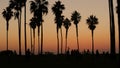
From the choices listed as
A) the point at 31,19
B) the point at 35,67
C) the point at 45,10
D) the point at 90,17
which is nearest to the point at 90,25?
the point at 90,17

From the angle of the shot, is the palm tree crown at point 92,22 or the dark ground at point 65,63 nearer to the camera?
the dark ground at point 65,63

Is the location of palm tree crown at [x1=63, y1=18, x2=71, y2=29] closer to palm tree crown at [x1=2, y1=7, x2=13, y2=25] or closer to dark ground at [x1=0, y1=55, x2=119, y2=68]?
palm tree crown at [x1=2, y1=7, x2=13, y2=25]

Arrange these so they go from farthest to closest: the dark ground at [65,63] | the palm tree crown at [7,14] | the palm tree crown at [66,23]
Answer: the palm tree crown at [66,23]
the palm tree crown at [7,14]
the dark ground at [65,63]

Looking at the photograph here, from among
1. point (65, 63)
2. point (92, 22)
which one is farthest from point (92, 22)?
point (65, 63)

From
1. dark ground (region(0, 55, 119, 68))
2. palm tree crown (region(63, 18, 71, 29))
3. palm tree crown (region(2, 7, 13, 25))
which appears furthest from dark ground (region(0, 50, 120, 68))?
palm tree crown (region(63, 18, 71, 29))

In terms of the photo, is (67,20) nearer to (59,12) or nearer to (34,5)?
(59,12)

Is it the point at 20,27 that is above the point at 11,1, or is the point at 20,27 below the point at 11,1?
below

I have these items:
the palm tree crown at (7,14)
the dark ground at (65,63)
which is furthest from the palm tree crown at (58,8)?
the dark ground at (65,63)

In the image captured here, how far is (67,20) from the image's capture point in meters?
100

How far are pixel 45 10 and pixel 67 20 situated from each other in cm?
3378

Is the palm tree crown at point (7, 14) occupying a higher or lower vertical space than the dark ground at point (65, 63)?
higher

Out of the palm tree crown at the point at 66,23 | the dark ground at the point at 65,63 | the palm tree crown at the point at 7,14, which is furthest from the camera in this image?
the palm tree crown at the point at 66,23

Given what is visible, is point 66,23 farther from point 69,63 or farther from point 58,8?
point 69,63

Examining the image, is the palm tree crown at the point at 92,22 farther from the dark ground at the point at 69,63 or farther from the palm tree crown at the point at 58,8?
the dark ground at the point at 69,63
